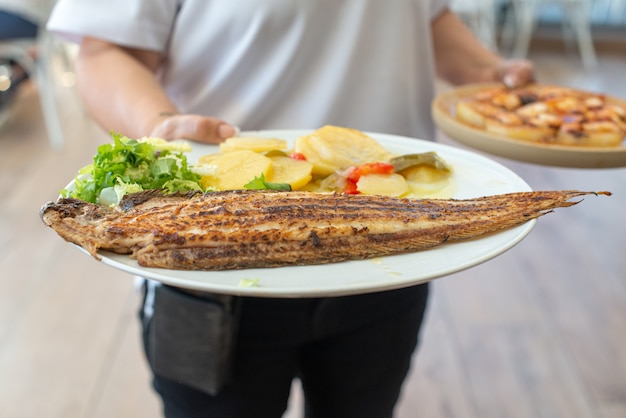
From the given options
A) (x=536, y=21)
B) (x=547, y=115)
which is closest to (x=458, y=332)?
(x=547, y=115)

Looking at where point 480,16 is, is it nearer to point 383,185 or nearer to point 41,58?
point 41,58

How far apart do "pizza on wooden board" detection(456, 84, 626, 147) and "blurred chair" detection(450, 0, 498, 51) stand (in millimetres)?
4513

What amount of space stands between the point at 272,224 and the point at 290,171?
0.18 meters

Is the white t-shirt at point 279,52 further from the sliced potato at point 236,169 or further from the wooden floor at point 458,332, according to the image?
the wooden floor at point 458,332

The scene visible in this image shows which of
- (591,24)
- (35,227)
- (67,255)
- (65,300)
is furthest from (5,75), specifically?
(591,24)

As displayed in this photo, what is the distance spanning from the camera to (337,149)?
35.4 inches

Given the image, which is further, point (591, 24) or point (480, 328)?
point (591, 24)

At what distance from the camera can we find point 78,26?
1054 millimetres

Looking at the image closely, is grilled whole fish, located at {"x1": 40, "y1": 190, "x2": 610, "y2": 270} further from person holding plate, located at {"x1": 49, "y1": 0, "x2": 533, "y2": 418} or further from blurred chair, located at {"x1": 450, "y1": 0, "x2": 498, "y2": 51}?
blurred chair, located at {"x1": 450, "y1": 0, "x2": 498, "y2": 51}

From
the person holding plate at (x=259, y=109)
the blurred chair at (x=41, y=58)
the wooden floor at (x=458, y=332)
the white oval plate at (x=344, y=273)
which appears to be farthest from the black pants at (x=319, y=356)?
the blurred chair at (x=41, y=58)

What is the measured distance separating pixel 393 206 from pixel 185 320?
46 cm

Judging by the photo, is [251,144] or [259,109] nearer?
[251,144]

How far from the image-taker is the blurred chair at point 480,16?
5.68m

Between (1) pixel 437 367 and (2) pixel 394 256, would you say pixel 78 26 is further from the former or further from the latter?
(1) pixel 437 367
